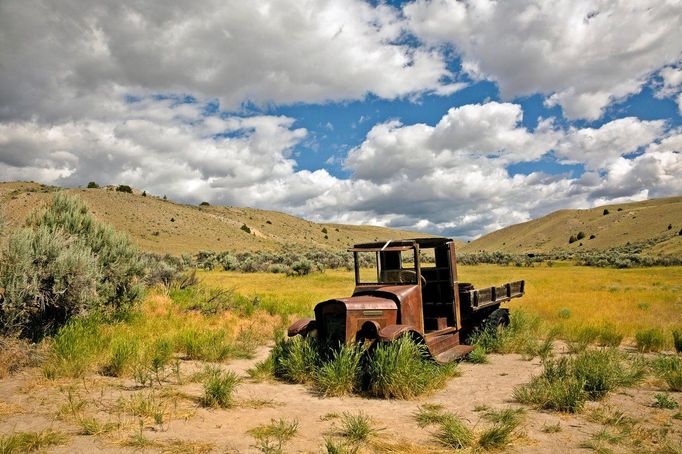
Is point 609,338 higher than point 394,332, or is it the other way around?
point 394,332

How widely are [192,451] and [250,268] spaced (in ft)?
108

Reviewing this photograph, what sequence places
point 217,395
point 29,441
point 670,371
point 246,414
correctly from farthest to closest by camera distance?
point 670,371 → point 217,395 → point 246,414 → point 29,441

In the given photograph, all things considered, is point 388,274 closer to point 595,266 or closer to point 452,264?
point 452,264

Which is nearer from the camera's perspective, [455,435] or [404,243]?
[455,435]

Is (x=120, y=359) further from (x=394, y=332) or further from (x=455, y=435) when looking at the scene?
(x=455, y=435)

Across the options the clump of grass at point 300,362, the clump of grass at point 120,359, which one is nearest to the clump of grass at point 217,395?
the clump of grass at point 300,362

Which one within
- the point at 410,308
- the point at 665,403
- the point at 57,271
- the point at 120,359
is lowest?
the point at 665,403

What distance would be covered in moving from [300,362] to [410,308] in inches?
91.0

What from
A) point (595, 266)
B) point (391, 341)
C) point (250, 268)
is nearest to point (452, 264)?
point (391, 341)

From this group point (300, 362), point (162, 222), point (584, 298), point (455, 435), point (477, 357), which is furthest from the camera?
point (162, 222)

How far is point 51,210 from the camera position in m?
11.6

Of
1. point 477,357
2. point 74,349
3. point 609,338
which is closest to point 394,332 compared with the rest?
point 477,357

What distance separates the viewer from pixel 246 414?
6.27 meters

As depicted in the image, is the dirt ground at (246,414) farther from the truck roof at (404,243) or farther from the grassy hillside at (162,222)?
the grassy hillside at (162,222)
